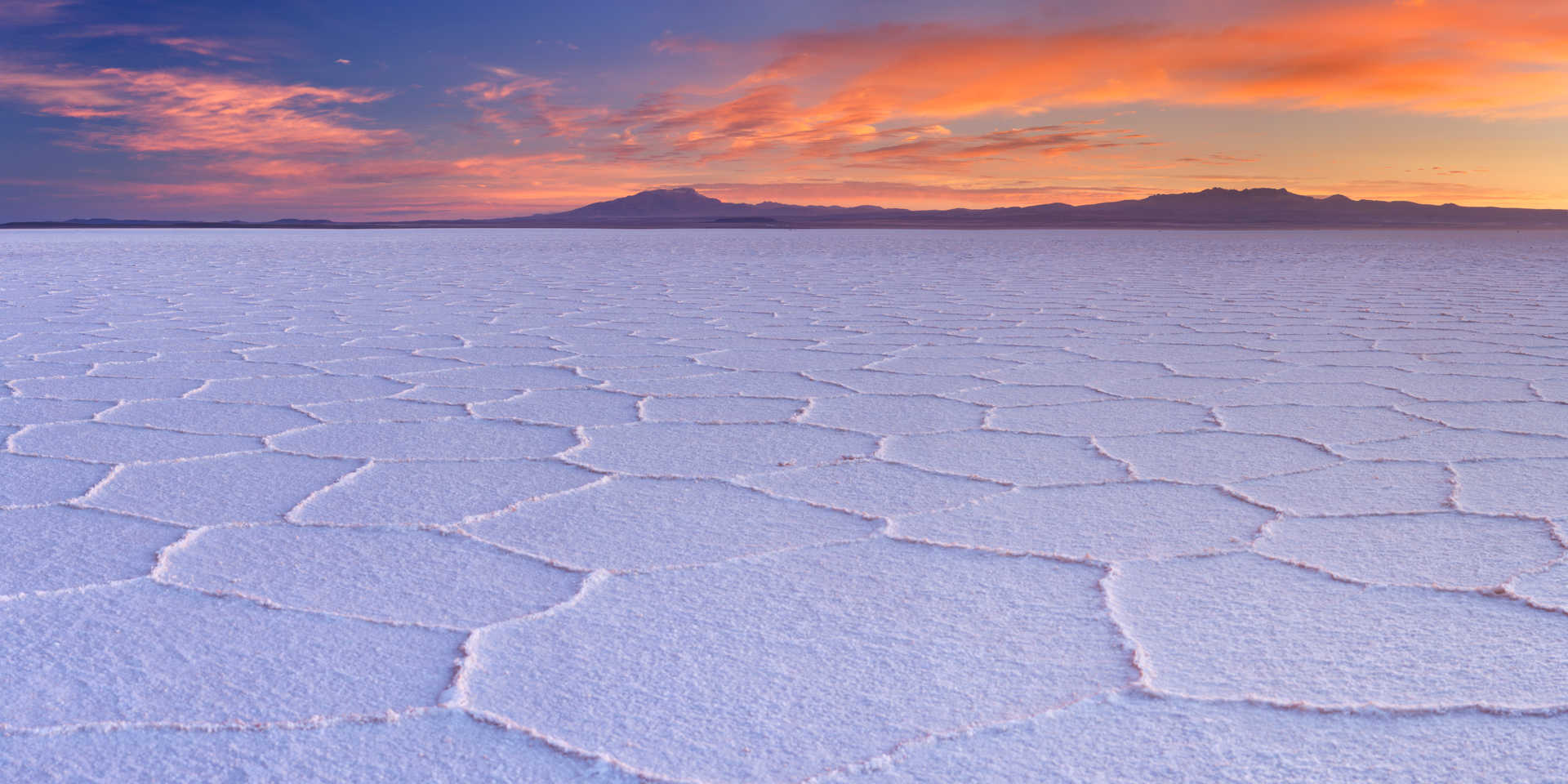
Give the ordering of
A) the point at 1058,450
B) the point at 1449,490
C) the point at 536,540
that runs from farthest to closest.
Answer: the point at 1058,450
the point at 1449,490
the point at 536,540

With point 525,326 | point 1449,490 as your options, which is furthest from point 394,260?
point 1449,490

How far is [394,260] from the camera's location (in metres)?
9.12

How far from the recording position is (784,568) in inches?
48.4

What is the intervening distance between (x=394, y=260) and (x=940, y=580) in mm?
8634

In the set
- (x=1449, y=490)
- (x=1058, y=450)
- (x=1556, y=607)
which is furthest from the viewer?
(x=1058, y=450)

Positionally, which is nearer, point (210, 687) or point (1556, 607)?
point (210, 687)

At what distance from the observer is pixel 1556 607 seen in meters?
1.10

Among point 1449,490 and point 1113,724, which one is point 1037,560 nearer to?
point 1113,724

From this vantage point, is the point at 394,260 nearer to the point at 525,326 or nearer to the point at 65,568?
the point at 525,326

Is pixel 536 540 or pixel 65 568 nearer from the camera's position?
pixel 65 568

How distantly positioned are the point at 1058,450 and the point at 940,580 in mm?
698

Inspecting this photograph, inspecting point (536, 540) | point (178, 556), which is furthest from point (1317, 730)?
point (178, 556)

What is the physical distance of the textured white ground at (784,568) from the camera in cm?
85

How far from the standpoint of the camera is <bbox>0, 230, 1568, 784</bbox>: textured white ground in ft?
2.79
